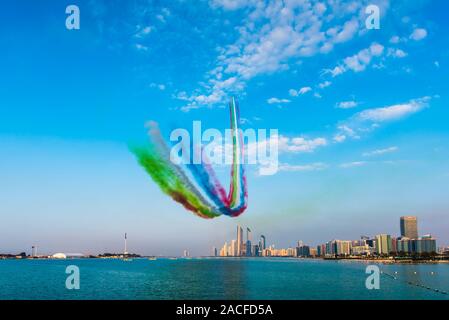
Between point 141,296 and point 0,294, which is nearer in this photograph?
point 141,296
